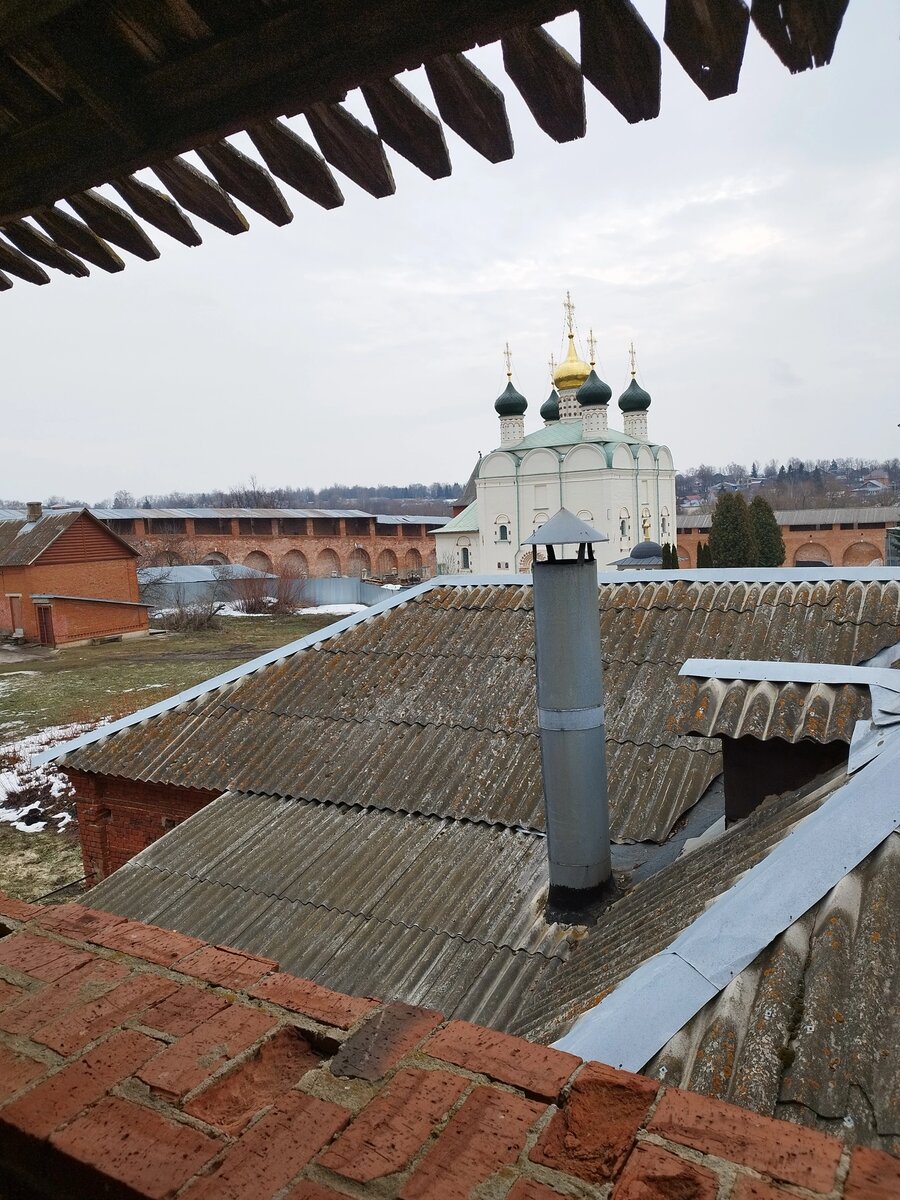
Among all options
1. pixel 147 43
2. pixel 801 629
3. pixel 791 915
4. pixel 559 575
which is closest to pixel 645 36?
pixel 147 43

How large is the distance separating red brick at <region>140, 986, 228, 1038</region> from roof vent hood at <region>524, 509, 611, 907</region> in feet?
10.4

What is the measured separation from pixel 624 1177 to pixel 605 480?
30329mm

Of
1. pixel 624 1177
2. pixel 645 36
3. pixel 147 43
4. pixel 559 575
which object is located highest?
pixel 147 43

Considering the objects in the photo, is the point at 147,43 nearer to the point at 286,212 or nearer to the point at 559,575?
the point at 286,212

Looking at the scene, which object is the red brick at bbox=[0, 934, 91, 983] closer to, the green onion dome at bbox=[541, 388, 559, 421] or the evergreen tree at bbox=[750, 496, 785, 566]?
the evergreen tree at bbox=[750, 496, 785, 566]

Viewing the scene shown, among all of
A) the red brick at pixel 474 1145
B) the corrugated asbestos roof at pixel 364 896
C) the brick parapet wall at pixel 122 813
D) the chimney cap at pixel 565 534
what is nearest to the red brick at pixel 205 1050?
the red brick at pixel 474 1145

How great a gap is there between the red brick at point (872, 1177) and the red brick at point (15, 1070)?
3.96 feet

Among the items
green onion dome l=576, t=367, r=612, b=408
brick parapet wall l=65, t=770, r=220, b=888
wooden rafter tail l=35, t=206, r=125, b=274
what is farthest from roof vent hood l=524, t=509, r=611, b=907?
green onion dome l=576, t=367, r=612, b=408

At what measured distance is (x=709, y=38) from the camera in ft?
3.80

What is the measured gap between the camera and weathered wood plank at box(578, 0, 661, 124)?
3.90 ft

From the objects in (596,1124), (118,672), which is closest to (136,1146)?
(596,1124)

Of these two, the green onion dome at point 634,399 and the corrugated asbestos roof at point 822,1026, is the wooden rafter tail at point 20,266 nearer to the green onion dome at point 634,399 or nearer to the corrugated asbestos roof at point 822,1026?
the corrugated asbestos roof at point 822,1026

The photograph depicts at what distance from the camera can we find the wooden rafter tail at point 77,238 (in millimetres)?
1935

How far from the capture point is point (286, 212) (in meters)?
1.78
